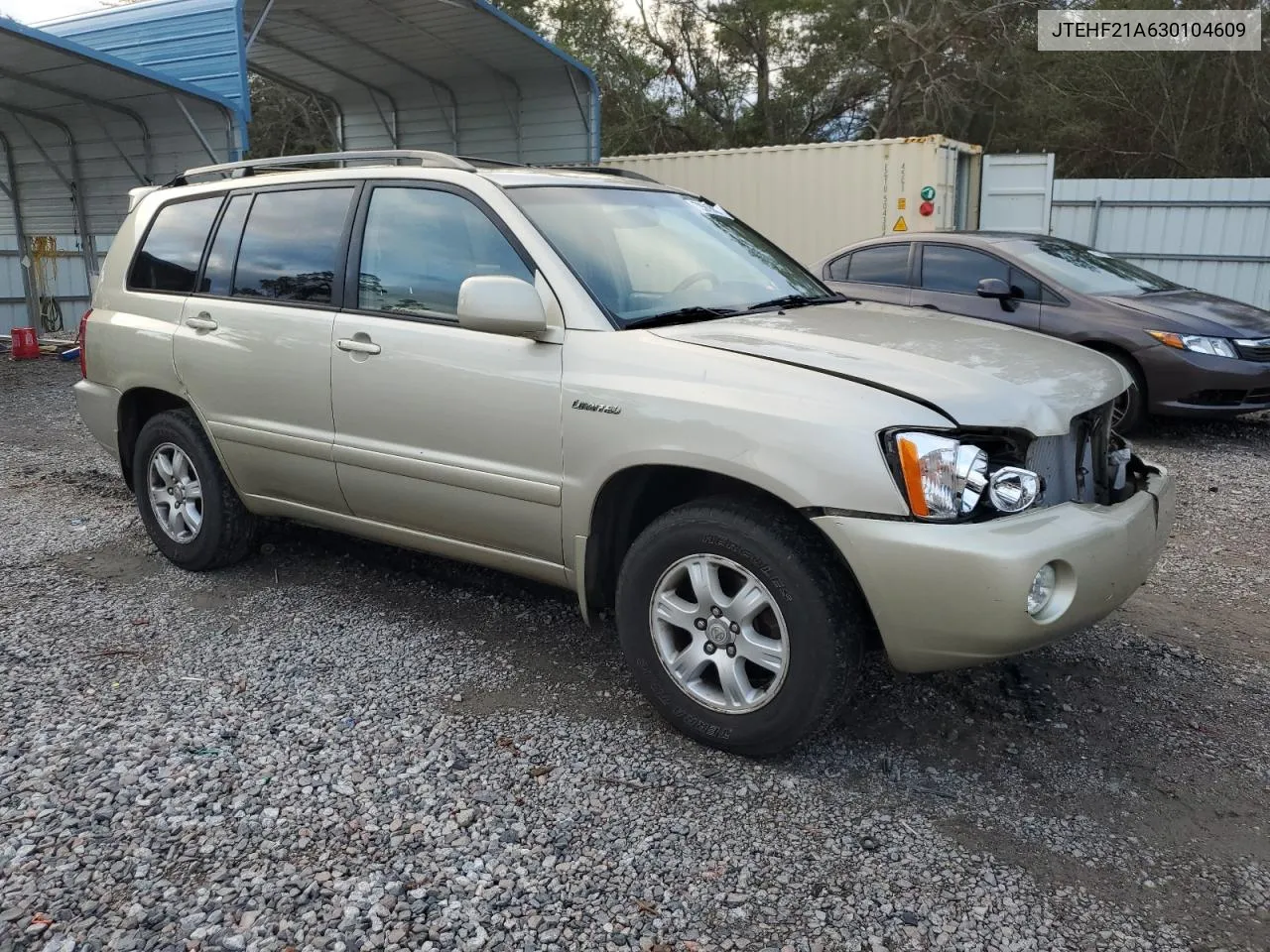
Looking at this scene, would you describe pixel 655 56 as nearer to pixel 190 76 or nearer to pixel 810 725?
pixel 190 76

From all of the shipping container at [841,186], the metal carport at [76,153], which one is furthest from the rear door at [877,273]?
the metal carport at [76,153]

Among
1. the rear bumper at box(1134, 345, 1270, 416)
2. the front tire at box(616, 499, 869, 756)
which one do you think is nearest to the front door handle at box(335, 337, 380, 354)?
the front tire at box(616, 499, 869, 756)

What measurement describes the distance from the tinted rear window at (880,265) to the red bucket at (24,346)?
10.6 meters

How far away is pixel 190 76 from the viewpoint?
13031 millimetres

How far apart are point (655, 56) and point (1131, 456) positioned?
2545 centimetres

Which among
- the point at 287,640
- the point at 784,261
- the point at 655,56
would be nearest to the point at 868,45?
the point at 655,56

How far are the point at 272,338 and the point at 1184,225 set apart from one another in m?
12.9

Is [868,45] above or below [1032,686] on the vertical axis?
above

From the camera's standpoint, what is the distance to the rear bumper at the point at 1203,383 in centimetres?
728

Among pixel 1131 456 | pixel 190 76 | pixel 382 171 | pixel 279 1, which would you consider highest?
pixel 279 1

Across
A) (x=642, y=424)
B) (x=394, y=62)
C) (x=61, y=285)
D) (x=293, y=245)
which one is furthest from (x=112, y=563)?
(x=394, y=62)

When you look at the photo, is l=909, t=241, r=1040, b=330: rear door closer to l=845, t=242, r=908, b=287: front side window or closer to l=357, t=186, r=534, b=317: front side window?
l=845, t=242, r=908, b=287: front side window

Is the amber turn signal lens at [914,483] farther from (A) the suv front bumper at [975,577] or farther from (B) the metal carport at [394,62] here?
(B) the metal carport at [394,62]

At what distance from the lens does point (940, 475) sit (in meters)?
2.74
